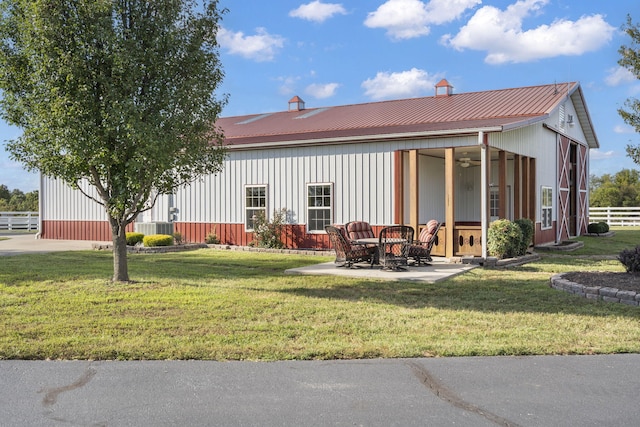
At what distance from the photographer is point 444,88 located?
2325 cm

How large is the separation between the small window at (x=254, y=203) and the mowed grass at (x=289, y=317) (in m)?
6.04

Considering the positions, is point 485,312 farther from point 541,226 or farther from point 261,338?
point 541,226

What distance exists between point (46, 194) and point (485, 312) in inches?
776

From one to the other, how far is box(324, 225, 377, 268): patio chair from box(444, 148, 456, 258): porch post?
8.13ft

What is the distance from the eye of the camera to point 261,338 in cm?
596

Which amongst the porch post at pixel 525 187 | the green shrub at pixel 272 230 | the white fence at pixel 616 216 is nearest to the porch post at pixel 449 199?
the porch post at pixel 525 187

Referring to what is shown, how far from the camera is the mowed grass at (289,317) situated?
556 cm

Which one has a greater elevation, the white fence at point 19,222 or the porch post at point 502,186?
the porch post at point 502,186

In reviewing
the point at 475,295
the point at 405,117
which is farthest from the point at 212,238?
the point at 475,295

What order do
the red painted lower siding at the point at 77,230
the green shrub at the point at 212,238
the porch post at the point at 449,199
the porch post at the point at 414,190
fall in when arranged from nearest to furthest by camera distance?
the porch post at the point at 449,199
the porch post at the point at 414,190
the green shrub at the point at 212,238
the red painted lower siding at the point at 77,230

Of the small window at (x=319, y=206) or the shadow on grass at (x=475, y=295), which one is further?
the small window at (x=319, y=206)

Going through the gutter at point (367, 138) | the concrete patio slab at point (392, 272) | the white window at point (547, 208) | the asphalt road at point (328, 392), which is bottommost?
the asphalt road at point (328, 392)

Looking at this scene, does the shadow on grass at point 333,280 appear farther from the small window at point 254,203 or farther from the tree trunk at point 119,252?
the small window at point 254,203

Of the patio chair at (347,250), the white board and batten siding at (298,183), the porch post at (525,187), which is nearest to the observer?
the patio chair at (347,250)
